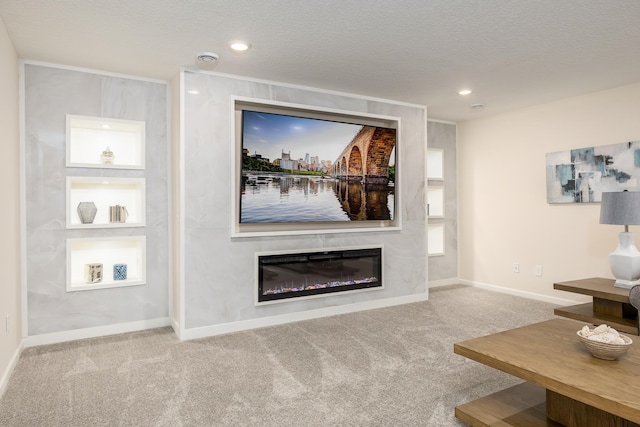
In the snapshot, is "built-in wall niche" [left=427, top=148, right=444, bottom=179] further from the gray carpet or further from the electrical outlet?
the gray carpet

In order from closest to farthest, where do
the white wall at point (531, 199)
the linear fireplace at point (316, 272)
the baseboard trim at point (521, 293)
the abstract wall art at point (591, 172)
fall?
1. the linear fireplace at point (316, 272)
2. the abstract wall art at point (591, 172)
3. the white wall at point (531, 199)
4. the baseboard trim at point (521, 293)

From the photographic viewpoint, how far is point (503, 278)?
17.8 feet

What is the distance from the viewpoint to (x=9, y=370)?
2.80 metres

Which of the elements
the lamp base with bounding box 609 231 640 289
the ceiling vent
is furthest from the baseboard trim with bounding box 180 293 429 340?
the ceiling vent

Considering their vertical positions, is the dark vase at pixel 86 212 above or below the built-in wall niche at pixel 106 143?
below

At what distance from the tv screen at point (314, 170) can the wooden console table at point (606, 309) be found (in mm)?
1980

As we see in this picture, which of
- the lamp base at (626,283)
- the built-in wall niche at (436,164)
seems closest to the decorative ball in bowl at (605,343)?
the lamp base at (626,283)

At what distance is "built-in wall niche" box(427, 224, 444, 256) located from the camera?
19.5ft

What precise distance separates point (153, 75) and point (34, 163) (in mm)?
1259

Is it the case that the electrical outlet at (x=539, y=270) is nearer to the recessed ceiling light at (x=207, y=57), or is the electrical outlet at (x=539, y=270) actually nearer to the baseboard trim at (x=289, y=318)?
the baseboard trim at (x=289, y=318)

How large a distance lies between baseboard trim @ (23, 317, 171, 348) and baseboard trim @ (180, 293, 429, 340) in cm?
52

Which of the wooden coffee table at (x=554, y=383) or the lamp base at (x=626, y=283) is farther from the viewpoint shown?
the lamp base at (x=626, y=283)

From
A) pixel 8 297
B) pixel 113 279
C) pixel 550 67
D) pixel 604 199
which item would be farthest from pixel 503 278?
pixel 8 297

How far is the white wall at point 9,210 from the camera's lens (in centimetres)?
267
